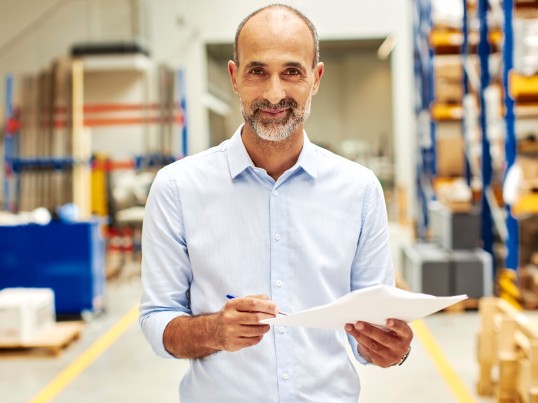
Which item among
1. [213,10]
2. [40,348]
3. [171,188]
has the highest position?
[213,10]

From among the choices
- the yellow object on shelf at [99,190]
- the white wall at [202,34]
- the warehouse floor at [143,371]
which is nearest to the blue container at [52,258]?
the warehouse floor at [143,371]

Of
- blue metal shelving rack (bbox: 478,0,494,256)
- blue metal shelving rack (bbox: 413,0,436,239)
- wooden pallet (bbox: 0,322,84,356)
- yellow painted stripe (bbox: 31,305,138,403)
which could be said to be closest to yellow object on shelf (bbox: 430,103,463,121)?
blue metal shelving rack (bbox: 413,0,436,239)

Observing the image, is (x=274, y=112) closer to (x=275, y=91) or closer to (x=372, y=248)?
(x=275, y=91)

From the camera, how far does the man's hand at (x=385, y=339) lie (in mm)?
1724

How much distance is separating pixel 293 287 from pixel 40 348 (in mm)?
5007

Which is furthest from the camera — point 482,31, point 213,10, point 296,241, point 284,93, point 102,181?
point 213,10

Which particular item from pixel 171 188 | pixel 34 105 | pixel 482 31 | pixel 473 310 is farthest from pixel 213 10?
pixel 171 188

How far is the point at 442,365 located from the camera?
542cm

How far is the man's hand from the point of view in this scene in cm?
172

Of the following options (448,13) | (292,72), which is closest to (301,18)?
(292,72)

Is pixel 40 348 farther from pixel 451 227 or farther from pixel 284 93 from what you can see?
pixel 284 93

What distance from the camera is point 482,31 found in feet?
25.9

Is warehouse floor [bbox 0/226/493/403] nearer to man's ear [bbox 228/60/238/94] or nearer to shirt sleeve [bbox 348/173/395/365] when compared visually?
shirt sleeve [bbox 348/173/395/365]

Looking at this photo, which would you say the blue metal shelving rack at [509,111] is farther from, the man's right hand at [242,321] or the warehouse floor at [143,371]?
the man's right hand at [242,321]
